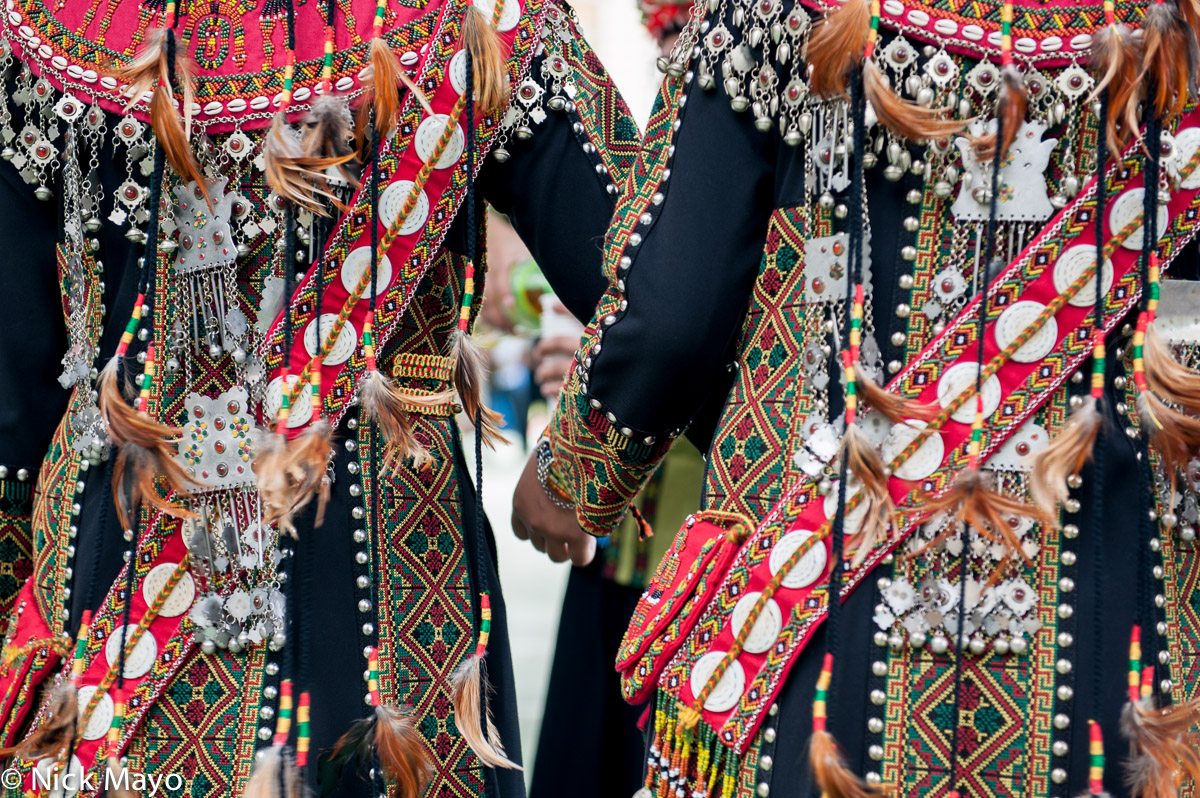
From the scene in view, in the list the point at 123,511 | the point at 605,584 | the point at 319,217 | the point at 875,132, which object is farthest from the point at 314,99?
the point at 605,584

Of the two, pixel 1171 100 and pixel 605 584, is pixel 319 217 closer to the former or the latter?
pixel 1171 100

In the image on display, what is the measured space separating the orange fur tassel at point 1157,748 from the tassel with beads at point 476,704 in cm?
76

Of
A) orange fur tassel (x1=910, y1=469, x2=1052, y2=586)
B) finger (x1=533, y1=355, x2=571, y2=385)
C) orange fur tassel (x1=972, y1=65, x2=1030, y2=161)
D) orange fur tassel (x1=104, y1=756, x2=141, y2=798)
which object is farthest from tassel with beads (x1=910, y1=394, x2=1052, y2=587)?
finger (x1=533, y1=355, x2=571, y2=385)

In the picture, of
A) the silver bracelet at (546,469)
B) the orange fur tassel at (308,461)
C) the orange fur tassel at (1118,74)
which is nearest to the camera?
the orange fur tassel at (1118,74)

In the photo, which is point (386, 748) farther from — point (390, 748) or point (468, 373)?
point (468, 373)

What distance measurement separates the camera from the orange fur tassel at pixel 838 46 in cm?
144

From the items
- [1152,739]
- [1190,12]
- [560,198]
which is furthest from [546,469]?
[1190,12]

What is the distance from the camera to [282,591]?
69.1 inches

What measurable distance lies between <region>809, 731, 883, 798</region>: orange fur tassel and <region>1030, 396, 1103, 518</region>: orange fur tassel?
341 millimetres

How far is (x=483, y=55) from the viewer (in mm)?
1765

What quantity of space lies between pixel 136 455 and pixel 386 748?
19.4 inches

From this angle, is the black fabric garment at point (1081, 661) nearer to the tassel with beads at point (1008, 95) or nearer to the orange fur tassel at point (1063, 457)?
the orange fur tassel at point (1063, 457)

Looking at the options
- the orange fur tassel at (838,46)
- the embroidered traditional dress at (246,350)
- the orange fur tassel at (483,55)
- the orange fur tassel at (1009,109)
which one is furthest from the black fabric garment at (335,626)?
the orange fur tassel at (1009,109)

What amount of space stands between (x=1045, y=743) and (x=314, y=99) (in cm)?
117
